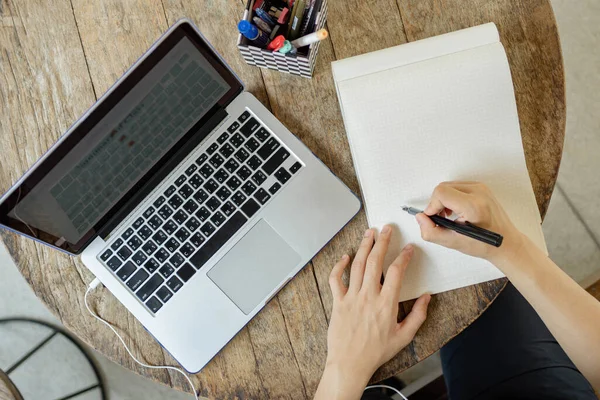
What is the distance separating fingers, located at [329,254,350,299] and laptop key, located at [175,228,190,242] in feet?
0.79

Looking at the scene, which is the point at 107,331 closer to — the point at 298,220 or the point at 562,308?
the point at 298,220

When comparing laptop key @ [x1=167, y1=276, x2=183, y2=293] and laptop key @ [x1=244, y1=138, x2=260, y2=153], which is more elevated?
laptop key @ [x1=244, y1=138, x2=260, y2=153]

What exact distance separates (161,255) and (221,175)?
0.16 meters

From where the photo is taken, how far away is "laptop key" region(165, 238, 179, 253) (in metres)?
0.77

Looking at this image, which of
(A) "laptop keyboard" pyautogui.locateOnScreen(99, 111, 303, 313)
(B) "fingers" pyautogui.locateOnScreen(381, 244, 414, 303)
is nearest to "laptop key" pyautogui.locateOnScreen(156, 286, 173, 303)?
(A) "laptop keyboard" pyautogui.locateOnScreen(99, 111, 303, 313)

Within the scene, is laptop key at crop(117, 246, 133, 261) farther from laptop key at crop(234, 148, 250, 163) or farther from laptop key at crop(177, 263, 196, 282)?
laptop key at crop(234, 148, 250, 163)

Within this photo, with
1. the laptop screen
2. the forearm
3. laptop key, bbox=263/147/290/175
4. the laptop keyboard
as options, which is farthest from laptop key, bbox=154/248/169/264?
the forearm

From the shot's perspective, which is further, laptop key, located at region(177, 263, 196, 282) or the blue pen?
laptop key, located at region(177, 263, 196, 282)

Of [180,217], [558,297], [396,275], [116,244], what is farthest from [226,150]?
[558,297]

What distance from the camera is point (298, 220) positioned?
762 millimetres

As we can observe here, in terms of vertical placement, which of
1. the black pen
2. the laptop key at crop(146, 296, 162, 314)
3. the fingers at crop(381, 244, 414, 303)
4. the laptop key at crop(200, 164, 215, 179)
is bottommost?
the fingers at crop(381, 244, 414, 303)

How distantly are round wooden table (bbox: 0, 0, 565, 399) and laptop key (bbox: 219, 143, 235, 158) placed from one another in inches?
3.9

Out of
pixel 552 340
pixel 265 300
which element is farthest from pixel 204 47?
pixel 552 340

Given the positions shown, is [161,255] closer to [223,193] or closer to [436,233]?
[223,193]
